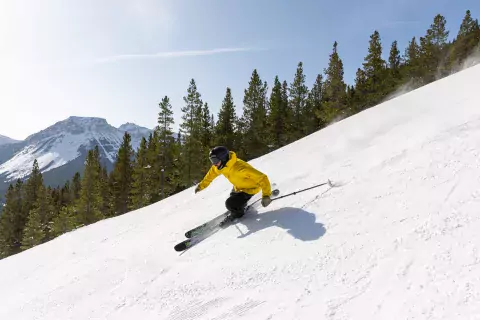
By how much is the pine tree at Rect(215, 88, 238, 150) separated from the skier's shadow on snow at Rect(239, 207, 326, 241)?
28470 mm

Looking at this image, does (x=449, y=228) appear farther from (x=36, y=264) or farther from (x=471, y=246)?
(x=36, y=264)

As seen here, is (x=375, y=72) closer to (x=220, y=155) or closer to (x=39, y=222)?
(x=220, y=155)

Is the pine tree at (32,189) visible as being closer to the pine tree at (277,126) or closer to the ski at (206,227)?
the pine tree at (277,126)

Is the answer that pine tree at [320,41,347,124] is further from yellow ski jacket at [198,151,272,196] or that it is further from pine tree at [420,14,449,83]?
yellow ski jacket at [198,151,272,196]

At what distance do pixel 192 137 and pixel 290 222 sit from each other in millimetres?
29496

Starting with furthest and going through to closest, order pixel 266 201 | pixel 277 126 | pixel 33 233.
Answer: pixel 277 126, pixel 33 233, pixel 266 201

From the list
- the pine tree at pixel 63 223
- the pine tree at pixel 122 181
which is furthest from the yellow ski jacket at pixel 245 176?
the pine tree at pixel 63 223

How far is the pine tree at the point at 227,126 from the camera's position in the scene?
3503 centimetres

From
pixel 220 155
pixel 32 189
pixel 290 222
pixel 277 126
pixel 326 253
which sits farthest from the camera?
pixel 32 189

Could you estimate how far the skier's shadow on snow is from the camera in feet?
16.5

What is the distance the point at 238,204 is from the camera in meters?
6.59

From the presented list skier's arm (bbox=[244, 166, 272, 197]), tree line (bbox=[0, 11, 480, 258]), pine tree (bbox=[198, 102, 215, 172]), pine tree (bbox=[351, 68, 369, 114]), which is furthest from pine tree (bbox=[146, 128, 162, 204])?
skier's arm (bbox=[244, 166, 272, 197])

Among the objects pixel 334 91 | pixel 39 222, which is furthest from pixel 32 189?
pixel 334 91

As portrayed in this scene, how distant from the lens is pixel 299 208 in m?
6.14
